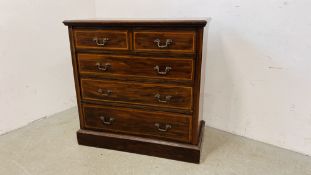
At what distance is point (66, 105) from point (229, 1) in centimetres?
167

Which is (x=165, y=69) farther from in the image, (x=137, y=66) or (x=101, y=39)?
(x=101, y=39)

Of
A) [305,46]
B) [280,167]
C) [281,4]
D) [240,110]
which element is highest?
[281,4]

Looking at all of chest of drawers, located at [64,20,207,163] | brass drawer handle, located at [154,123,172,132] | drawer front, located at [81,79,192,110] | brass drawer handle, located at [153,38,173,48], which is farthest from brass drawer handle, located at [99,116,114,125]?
brass drawer handle, located at [153,38,173,48]

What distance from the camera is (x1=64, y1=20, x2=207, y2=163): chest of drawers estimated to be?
1355 mm

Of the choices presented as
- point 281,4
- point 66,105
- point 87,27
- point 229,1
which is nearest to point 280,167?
point 281,4

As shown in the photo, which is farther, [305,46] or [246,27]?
[246,27]

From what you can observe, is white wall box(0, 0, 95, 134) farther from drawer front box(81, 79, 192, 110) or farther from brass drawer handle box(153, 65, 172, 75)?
brass drawer handle box(153, 65, 172, 75)

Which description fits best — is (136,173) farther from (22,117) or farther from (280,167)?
(22,117)

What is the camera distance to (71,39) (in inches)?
59.5

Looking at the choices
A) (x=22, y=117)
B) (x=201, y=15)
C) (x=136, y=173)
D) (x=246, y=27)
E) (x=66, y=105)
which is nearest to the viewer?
(x=136, y=173)

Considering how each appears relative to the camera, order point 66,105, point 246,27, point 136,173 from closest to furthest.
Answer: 1. point 136,173
2. point 246,27
3. point 66,105

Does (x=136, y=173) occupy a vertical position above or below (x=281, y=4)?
below

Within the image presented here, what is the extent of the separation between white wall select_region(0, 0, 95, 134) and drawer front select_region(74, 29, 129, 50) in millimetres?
665

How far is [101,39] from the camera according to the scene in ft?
4.78
